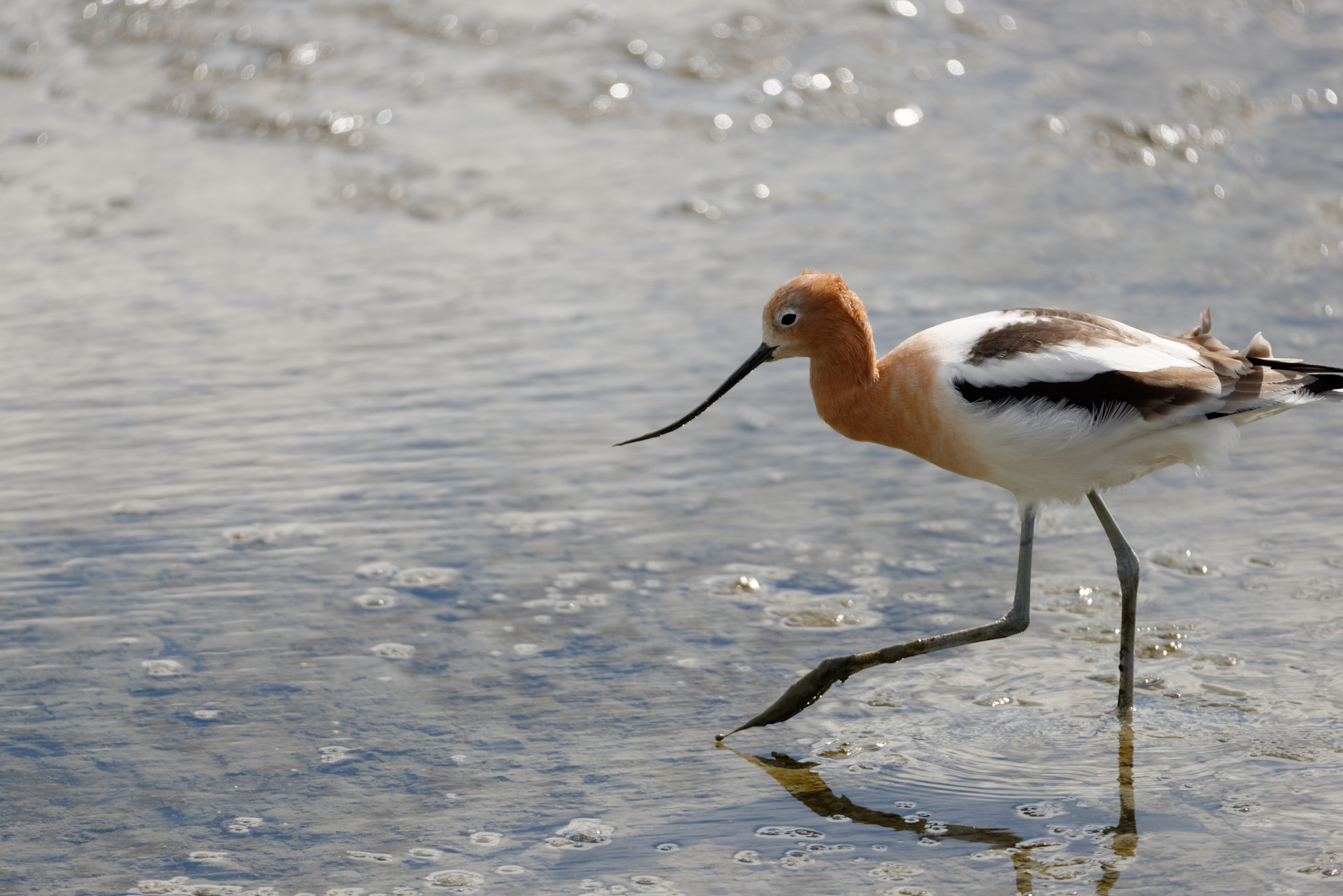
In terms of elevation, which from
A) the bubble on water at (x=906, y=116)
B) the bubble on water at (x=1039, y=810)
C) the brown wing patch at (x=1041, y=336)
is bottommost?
the bubble on water at (x=1039, y=810)

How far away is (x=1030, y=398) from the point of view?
4.23 meters

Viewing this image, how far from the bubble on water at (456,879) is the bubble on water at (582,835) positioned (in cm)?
22

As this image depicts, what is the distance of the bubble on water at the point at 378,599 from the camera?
5074mm

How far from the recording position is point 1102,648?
191 inches

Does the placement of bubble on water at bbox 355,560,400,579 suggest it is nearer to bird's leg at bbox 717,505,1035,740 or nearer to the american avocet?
the american avocet

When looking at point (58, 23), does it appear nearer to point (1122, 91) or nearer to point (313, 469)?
point (313, 469)

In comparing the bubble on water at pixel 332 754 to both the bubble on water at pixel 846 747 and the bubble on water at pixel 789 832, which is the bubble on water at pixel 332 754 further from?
the bubble on water at pixel 846 747

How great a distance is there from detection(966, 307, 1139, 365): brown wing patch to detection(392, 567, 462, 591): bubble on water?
6.40ft

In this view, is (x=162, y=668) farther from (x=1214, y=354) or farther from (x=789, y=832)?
(x=1214, y=354)

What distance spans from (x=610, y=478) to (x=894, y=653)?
1.82 meters

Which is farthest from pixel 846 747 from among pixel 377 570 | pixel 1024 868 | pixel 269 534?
pixel 269 534

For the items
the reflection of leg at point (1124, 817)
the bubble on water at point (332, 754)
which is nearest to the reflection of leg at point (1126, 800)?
the reflection of leg at point (1124, 817)

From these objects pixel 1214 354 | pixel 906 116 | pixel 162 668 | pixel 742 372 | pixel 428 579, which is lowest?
pixel 162 668

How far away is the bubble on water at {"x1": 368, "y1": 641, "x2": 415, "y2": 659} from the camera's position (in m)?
A: 4.80
